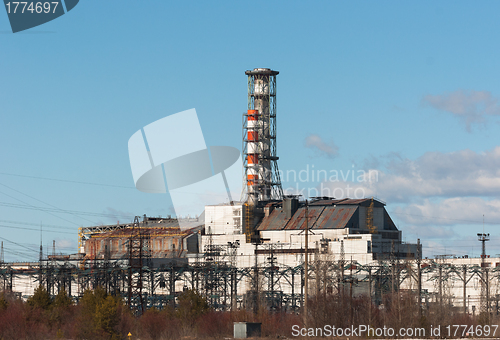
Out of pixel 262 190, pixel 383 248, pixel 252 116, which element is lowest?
pixel 383 248

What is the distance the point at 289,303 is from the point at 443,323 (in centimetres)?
3933

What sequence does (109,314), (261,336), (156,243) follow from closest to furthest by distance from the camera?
(109,314)
(261,336)
(156,243)

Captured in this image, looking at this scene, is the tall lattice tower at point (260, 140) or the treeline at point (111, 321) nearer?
the treeline at point (111, 321)

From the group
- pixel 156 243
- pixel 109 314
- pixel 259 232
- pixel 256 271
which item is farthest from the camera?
pixel 156 243

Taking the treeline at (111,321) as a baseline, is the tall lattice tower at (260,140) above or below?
above

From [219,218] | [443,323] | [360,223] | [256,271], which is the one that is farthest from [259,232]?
[443,323]

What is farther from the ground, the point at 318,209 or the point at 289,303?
the point at 318,209

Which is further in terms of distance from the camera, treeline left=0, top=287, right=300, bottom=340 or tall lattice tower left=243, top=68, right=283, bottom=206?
tall lattice tower left=243, top=68, right=283, bottom=206

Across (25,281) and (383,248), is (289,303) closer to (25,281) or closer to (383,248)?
(383,248)

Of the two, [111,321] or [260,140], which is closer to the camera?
[111,321]

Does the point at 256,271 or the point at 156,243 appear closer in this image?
the point at 256,271

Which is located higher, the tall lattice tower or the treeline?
the tall lattice tower

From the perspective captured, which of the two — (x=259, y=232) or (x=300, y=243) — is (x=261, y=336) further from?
(x=259, y=232)

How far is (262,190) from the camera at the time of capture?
106 meters
